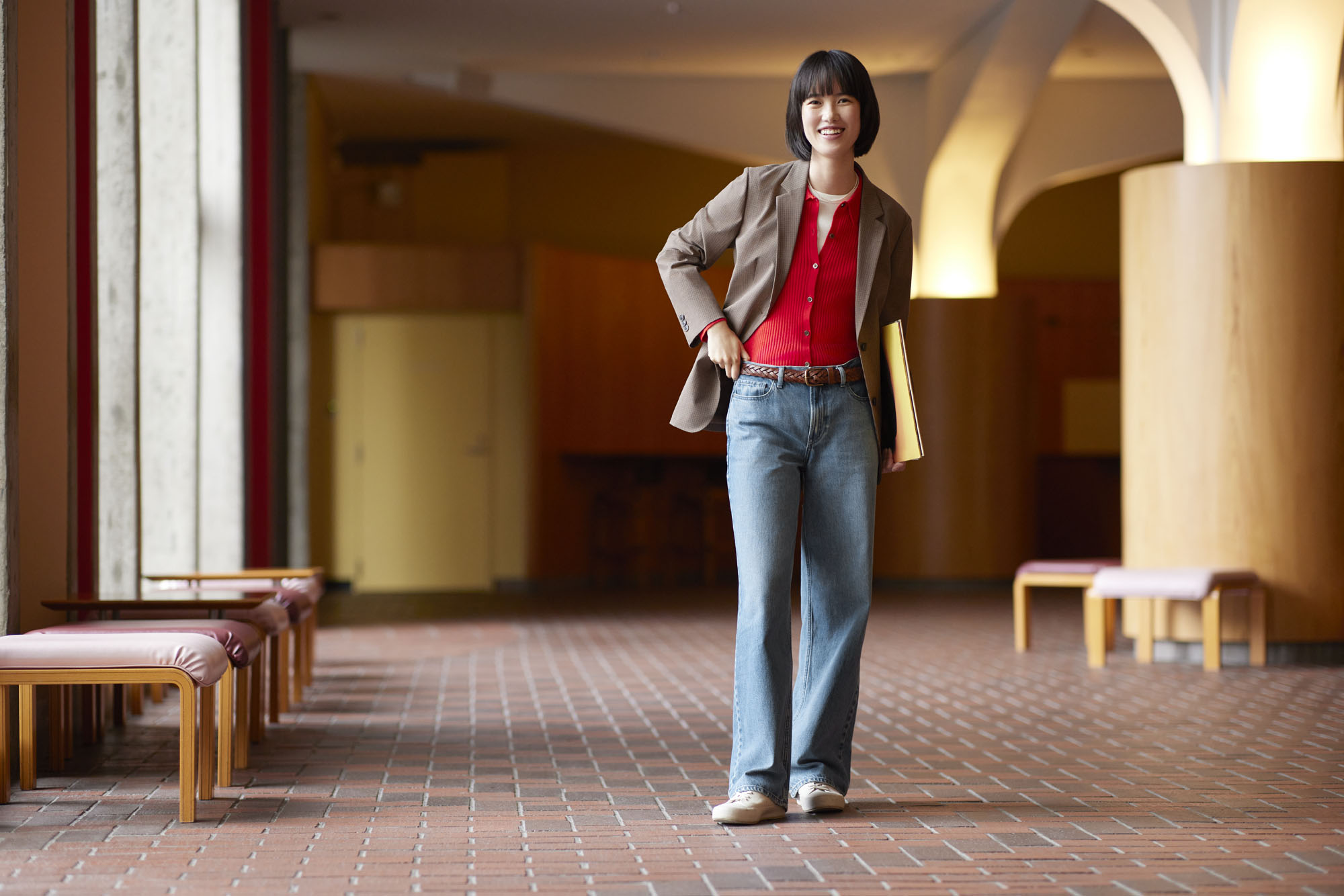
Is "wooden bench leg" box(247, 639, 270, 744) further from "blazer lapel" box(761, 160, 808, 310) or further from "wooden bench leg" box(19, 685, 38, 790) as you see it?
"blazer lapel" box(761, 160, 808, 310)

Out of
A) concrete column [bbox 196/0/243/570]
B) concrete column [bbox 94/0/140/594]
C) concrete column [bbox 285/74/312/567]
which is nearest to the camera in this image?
concrete column [bbox 94/0/140/594]

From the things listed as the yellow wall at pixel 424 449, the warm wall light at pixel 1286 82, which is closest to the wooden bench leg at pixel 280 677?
the warm wall light at pixel 1286 82

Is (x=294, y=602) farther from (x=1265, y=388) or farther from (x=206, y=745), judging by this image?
(x=1265, y=388)

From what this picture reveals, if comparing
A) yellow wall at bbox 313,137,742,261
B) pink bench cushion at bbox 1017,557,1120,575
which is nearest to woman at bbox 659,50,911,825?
pink bench cushion at bbox 1017,557,1120,575

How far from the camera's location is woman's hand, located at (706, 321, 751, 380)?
340 cm

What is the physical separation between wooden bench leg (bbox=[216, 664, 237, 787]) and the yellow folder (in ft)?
5.84

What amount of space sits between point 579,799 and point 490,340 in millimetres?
8871

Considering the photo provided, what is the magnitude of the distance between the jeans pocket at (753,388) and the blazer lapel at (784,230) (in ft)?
0.49

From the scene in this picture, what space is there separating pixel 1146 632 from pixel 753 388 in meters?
3.98

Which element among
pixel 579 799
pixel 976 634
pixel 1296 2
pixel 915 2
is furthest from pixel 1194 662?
pixel 915 2

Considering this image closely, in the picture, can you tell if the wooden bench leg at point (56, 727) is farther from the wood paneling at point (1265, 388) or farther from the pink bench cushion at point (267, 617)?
the wood paneling at point (1265, 388)

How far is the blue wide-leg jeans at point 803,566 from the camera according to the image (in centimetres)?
340

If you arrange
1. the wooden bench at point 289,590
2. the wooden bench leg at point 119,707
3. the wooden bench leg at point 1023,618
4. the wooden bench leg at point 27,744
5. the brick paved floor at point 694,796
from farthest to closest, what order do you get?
the wooden bench leg at point 1023,618, the wooden bench at point 289,590, the wooden bench leg at point 119,707, the wooden bench leg at point 27,744, the brick paved floor at point 694,796

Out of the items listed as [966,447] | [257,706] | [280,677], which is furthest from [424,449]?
[257,706]
